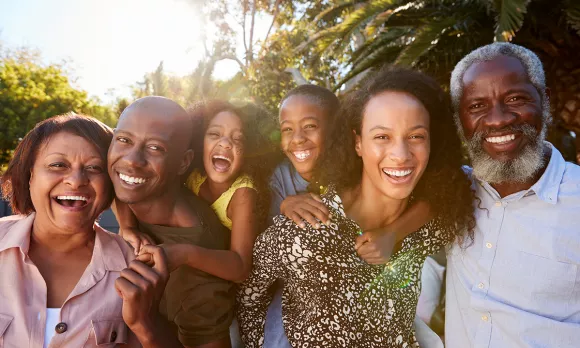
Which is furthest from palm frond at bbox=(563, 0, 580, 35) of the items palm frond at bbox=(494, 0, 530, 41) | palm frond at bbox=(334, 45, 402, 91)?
palm frond at bbox=(334, 45, 402, 91)

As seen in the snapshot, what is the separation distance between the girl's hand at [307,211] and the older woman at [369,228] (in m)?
0.04

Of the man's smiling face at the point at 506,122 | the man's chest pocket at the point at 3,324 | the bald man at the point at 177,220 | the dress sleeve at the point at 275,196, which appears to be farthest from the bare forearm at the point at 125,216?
the man's smiling face at the point at 506,122

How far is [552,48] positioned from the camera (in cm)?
539

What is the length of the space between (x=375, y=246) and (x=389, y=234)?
0.54 feet

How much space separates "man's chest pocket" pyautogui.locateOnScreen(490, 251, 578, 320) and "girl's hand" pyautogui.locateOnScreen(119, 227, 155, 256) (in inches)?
74.6

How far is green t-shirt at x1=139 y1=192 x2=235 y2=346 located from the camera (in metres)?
2.35

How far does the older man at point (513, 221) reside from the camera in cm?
216

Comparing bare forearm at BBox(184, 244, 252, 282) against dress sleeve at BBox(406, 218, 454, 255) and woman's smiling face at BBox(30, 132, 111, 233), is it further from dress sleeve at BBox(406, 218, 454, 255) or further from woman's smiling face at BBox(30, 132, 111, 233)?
dress sleeve at BBox(406, 218, 454, 255)

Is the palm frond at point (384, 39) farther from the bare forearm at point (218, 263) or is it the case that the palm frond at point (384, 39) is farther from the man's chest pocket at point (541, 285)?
the bare forearm at point (218, 263)

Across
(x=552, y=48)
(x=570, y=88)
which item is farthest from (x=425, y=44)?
(x=570, y=88)

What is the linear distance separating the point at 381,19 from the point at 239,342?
15.2 ft

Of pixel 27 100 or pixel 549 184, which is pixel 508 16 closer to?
pixel 549 184

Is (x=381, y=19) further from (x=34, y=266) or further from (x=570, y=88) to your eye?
(x=34, y=266)

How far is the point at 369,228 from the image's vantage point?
93.7 inches
